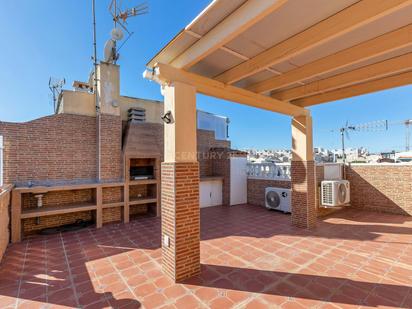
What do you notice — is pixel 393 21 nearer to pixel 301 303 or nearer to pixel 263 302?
pixel 301 303

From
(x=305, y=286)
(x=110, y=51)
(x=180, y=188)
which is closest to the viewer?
(x=305, y=286)

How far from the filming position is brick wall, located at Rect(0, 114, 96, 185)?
5494 mm

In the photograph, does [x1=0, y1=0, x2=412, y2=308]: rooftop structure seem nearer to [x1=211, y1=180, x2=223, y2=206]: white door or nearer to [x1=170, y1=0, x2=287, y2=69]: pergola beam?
[x1=170, y1=0, x2=287, y2=69]: pergola beam

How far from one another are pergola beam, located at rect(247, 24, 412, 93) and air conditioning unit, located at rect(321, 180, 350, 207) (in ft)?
14.9

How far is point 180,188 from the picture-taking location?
3295mm

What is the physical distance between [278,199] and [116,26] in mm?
8515

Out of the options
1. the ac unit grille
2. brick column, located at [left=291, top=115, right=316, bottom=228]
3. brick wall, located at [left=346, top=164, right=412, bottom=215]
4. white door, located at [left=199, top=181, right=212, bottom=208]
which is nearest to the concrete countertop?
white door, located at [left=199, top=181, right=212, bottom=208]

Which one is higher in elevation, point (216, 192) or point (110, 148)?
point (110, 148)

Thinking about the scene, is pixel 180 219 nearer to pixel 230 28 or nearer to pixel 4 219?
pixel 230 28

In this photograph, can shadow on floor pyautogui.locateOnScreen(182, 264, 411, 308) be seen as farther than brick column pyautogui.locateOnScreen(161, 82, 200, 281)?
No

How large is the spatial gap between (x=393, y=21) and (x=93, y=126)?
749 cm

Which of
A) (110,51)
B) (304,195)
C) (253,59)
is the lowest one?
(304,195)

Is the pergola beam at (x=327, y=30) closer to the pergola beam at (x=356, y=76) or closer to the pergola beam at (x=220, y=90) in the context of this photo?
the pergola beam at (x=220, y=90)

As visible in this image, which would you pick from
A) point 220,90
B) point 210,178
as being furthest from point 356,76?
point 210,178
